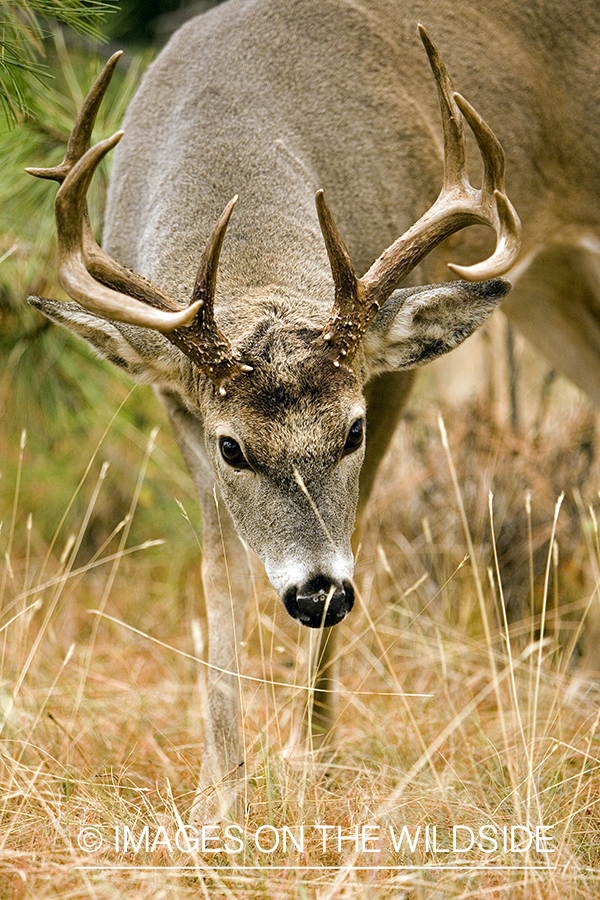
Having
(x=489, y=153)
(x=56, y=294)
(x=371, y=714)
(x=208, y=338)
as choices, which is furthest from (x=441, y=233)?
(x=56, y=294)

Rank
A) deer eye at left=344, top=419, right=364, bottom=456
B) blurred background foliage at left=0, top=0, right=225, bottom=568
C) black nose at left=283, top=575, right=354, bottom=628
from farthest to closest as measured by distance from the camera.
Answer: blurred background foliage at left=0, top=0, right=225, bottom=568, deer eye at left=344, top=419, right=364, bottom=456, black nose at left=283, top=575, right=354, bottom=628

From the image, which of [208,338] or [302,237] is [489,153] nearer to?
[302,237]

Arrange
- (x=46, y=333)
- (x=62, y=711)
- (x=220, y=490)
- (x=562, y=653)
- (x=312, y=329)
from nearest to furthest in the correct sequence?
(x=312, y=329), (x=220, y=490), (x=62, y=711), (x=562, y=653), (x=46, y=333)

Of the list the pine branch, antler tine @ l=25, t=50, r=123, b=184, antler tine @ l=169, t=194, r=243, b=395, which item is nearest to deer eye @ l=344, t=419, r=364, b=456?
antler tine @ l=169, t=194, r=243, b=395

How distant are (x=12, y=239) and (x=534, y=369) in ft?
16.9

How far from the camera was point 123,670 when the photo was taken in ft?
18.2

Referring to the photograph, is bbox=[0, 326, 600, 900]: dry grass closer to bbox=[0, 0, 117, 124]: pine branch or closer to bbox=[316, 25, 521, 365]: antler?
bbox=[316, 25, 521, 365]: antler

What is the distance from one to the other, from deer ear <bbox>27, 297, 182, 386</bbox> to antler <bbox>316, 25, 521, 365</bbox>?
648 mm

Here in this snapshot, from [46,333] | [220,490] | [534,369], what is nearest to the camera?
[220,490]

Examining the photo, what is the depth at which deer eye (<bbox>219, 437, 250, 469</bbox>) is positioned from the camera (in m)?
3.61

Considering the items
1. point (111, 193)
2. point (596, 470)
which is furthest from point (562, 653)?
point (111, 193)

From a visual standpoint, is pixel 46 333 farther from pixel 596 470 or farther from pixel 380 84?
pixel 596 470

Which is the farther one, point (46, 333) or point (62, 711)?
point (46, 333)

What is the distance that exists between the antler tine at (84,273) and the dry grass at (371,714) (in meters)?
1.00
